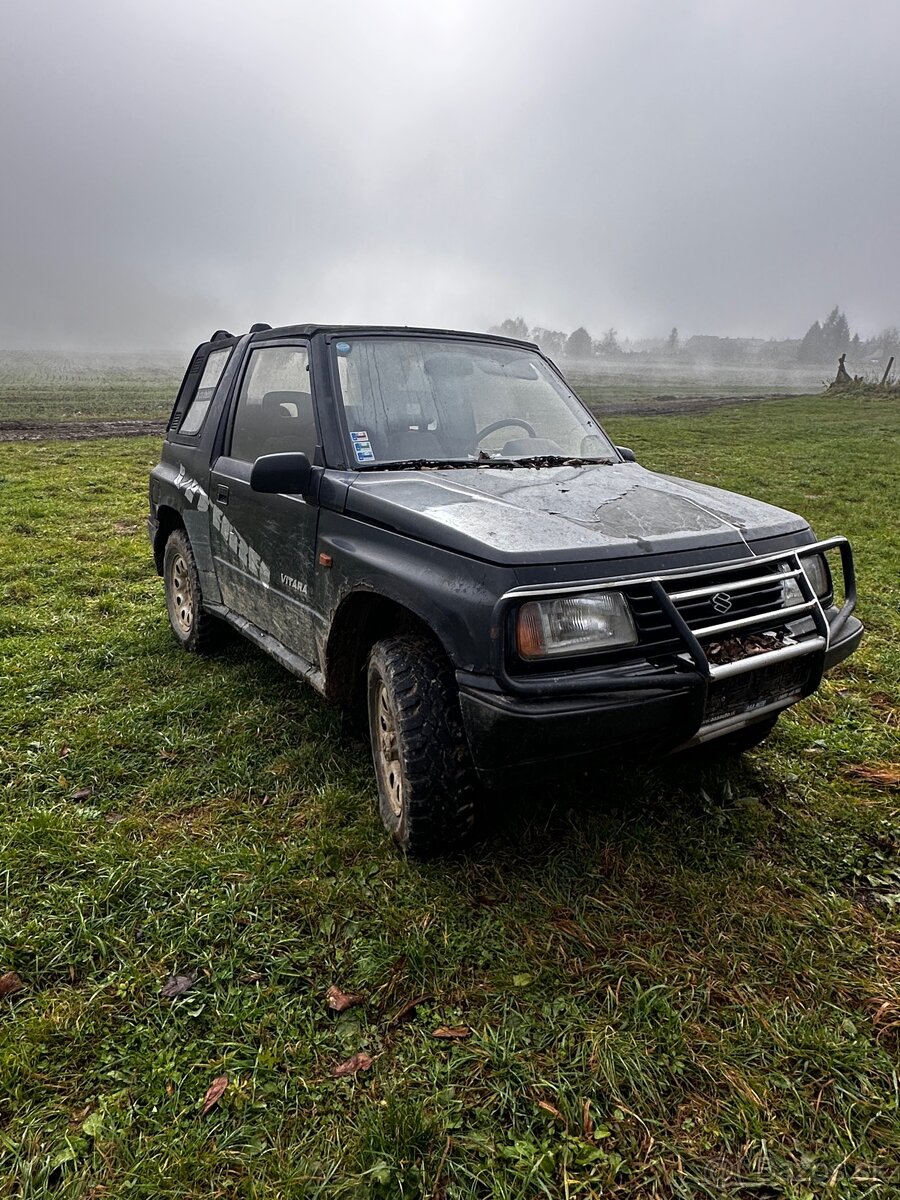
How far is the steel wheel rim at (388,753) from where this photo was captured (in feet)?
9.00

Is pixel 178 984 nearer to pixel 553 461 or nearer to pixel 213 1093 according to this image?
pixel 213 1093

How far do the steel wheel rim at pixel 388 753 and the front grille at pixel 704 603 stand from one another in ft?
3.15

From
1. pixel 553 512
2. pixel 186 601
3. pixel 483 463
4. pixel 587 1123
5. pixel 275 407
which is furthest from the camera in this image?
pixel 186 601

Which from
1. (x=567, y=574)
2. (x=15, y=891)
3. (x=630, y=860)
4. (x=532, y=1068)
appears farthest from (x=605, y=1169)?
(x=15, y=891)

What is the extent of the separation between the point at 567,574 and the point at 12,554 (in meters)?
6.75

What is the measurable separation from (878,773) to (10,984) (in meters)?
3.44

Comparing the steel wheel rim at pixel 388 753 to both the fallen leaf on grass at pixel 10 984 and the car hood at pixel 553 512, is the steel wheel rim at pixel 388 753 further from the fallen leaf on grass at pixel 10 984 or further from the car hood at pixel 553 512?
the fallen leaf on grass at pixel 10 984

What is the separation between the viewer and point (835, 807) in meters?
3.07

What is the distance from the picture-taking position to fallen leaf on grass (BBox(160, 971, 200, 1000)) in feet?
7.14

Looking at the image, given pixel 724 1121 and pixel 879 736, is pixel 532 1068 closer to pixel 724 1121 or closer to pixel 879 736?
pixel 724 1121

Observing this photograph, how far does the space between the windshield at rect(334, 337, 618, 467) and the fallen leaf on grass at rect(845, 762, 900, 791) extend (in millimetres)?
1827

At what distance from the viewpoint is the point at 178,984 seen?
221cm

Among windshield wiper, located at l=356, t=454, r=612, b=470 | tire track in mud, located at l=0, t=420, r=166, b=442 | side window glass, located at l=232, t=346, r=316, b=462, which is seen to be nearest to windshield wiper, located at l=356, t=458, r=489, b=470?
windshield wiper, located at l=356, t=454, r=612, b=470

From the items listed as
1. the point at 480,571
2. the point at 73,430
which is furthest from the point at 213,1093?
the point at 73,430
